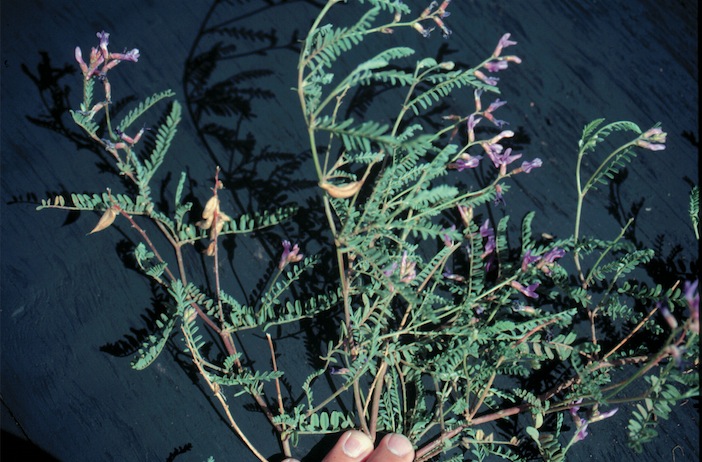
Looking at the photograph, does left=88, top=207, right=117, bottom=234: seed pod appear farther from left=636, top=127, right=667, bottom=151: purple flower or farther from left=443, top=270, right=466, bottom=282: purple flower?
left=636, top=127, right=667, bottom=151: purple flower

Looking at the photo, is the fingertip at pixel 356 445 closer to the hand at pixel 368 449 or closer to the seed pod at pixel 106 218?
the hand at pixel 368 449

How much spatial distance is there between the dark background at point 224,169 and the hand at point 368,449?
79 mm

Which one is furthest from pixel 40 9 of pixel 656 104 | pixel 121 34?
pixel 656 104

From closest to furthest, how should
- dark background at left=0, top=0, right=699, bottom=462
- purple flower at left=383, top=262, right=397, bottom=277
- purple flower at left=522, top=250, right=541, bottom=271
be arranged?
purple flower at left=383, top=262, right=397, bottom=277 → purple flower at left=522, top=250, right=541, bottom=271 → dark background at left=0, top=0, right=699, bottom=462

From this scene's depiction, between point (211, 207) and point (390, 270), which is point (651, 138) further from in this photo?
point (211, 207)

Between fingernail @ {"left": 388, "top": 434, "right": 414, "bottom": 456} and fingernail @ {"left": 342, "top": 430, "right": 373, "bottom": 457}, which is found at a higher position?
fingernail @ {"left": 342, "top": 430, "right": 373, "bottom": 457}

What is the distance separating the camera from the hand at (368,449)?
2.39ft

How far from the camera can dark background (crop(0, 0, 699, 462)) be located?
0.80m

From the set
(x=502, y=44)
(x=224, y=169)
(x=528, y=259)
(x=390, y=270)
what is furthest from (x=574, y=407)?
(x=224, y=169)

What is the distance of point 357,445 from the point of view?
2.44 ft

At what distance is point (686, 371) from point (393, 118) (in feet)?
1.56

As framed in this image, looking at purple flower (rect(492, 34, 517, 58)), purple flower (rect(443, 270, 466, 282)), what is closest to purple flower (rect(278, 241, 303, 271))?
purple flower (rect(443, 270, 466, 282))

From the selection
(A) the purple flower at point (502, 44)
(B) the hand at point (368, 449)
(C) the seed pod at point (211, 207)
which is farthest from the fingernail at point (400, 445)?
(A) the purple flower at point (502, 44)

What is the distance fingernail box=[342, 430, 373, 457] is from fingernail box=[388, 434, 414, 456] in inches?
1.2
